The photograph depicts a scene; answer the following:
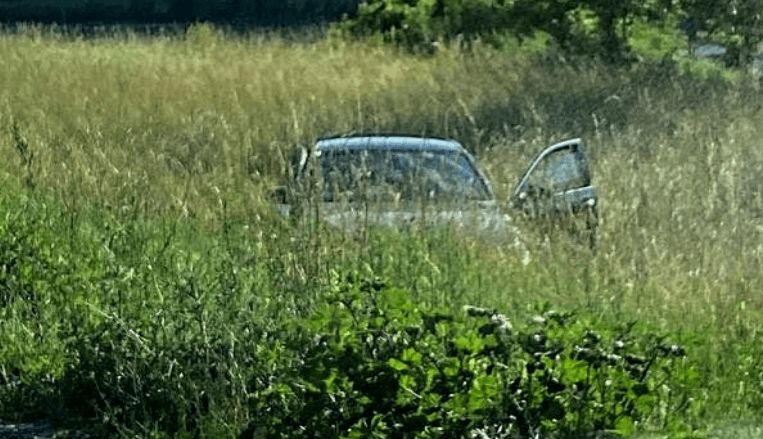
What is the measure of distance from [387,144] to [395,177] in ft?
6.19

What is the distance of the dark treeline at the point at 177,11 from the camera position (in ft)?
146

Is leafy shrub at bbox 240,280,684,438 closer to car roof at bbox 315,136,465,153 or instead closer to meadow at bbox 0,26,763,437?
meadow at bbox 0,26,763,437

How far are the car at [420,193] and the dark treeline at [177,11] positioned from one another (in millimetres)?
30970

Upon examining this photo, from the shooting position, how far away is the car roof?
39.7 feet

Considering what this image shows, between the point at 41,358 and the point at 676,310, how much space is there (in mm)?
3314

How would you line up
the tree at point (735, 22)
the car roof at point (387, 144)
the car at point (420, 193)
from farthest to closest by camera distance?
the tree at point (735, 22), the car roof at point (387, 144), the car at point (420, 193)

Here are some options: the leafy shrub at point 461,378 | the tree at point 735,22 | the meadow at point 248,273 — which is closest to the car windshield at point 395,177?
the meadow at point 248,273

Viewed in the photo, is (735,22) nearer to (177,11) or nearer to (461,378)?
(177,11)

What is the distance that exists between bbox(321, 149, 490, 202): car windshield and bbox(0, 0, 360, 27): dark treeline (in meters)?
30.9

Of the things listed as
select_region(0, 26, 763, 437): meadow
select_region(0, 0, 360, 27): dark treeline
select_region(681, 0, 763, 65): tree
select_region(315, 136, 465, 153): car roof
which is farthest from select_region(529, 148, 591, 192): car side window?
select_region(0, 0, 360, 27): dark treeline

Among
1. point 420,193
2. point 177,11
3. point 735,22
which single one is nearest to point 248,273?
point 420,193

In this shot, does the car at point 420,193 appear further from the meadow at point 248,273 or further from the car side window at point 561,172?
the meadow at point 248,273

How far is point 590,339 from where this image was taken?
23.2ft

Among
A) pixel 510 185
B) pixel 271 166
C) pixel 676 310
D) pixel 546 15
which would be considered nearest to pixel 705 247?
pixel 676 310
